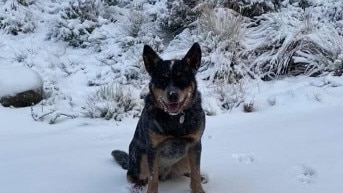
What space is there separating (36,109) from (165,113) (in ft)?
10.2

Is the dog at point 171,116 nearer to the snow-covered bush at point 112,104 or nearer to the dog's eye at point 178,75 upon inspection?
the dog's eye at point 178,75

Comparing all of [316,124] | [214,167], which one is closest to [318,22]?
[316,124]

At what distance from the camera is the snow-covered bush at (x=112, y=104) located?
229 inches

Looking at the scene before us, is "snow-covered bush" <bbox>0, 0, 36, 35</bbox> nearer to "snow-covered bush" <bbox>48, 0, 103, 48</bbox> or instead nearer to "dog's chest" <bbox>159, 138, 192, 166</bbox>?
"snow-covered bush" <bbox>48, 0, 103, 48</bbox>

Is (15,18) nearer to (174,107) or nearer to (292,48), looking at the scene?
(292,48)

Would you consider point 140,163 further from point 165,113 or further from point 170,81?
point 170,81

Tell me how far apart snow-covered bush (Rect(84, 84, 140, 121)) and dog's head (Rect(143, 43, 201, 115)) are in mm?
2390

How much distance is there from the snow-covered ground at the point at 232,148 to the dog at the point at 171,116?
0.33 m

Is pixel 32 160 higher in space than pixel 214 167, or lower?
lower

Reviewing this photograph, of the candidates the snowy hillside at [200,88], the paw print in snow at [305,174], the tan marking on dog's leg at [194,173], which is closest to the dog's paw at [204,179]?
the snowy hillside at [200,88]

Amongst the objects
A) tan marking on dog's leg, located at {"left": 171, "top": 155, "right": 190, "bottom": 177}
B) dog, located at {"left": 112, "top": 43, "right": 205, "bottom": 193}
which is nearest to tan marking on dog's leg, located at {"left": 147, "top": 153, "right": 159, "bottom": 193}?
dog, located at {"left": 112, "top": 43, "right": 205, "bottom": 193}

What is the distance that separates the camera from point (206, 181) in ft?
12.7

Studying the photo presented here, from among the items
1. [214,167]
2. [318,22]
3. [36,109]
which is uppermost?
[318,22]

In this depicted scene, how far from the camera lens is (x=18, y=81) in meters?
6.32
